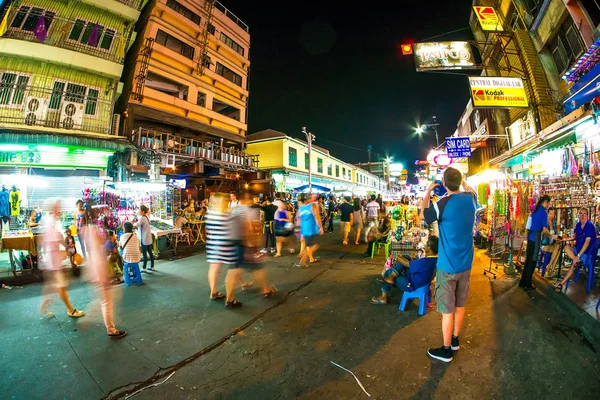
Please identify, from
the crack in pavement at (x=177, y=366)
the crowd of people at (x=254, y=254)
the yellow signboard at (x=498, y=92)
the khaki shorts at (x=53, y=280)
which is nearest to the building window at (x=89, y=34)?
the crowd of people at (x=254, y=254)

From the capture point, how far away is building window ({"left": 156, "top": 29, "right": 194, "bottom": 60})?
17750 millimetres

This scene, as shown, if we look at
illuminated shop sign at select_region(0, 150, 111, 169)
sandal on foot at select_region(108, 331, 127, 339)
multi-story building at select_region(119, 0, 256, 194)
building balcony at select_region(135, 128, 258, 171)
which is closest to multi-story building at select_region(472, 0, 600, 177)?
sandal on foot at select_region(108, 331, 127, 339)

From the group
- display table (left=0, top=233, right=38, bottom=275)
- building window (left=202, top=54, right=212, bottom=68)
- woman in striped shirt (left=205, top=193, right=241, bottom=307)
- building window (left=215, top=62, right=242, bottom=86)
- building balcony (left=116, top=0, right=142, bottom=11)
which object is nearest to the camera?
woman in striped shirt (left=205, top=193, right=241, bottom=307)

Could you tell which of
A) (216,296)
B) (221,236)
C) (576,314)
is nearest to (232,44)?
(221,236)

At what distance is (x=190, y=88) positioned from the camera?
19.1m

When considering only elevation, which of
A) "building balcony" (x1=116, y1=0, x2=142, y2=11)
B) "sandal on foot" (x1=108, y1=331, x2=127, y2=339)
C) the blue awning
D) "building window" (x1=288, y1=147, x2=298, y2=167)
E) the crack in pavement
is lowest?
A: the crack in pavement

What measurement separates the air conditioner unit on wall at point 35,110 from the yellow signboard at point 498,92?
17738 mm

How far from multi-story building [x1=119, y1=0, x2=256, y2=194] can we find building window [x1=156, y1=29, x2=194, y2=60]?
60mm

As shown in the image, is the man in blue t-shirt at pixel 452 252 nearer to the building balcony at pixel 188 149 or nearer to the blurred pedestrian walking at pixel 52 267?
the blurred pedestrian walking at pixel 52 267

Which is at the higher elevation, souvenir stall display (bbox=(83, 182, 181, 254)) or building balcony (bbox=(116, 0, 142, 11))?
building balcony (bbox=(116, 0, 142, 11))

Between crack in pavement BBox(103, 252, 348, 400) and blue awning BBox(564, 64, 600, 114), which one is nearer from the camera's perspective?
crack in pavement BBox(103, 252, 348, 400)

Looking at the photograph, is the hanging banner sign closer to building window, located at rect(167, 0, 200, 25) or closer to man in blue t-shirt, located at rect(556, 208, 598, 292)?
man in blue t-shirt, located at rect(556, 208, 598, 292)

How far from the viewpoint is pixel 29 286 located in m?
6.23

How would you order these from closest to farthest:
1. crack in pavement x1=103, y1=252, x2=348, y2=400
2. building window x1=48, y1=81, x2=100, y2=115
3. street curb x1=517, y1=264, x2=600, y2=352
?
crack in pavement x1=103, y1=252, x2=348, y2=400, street curb x1=517, y1=264, x2=600, y2=352, building window x1=48, y1=81, x2=100, y2=115
